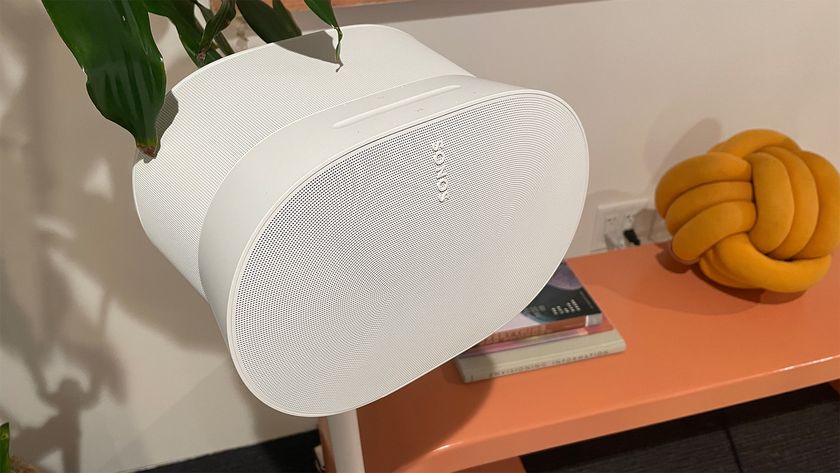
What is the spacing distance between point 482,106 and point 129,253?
77 cm

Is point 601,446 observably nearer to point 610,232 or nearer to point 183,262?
point 610,232

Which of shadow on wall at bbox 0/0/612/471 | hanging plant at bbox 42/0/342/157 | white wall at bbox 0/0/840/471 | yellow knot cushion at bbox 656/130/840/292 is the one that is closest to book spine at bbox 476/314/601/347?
yellow knot cushion at bbox 656/130/840/292

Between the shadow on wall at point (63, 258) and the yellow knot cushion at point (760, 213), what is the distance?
0.82 meters

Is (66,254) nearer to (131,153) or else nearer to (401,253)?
(131,153)

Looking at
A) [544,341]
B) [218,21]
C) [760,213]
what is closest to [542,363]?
[544,341]

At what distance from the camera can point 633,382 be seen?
1.06 m

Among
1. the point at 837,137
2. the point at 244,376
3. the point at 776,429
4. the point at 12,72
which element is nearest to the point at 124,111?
the point at 244,376

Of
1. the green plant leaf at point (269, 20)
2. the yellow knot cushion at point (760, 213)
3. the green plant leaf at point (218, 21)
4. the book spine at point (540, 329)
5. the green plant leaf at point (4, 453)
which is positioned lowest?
the book spine at point (540, 329)

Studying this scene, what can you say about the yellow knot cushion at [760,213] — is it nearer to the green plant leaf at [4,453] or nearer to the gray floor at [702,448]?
the gray floor at [702,448]

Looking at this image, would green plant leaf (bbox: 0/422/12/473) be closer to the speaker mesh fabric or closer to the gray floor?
the speaker mesh fabric

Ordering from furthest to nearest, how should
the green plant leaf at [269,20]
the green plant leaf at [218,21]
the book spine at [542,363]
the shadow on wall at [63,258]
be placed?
the book spine at [542,363] < the shadow on wall at [63,258] < the green plant leaf at [269,20] < the green plant leaf at [218,21]

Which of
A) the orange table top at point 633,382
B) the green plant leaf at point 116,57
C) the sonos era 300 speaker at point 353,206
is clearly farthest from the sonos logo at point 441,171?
the orange table top at point 633,382

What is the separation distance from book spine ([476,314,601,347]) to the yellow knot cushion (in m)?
0.22

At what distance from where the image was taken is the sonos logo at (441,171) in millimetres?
565
